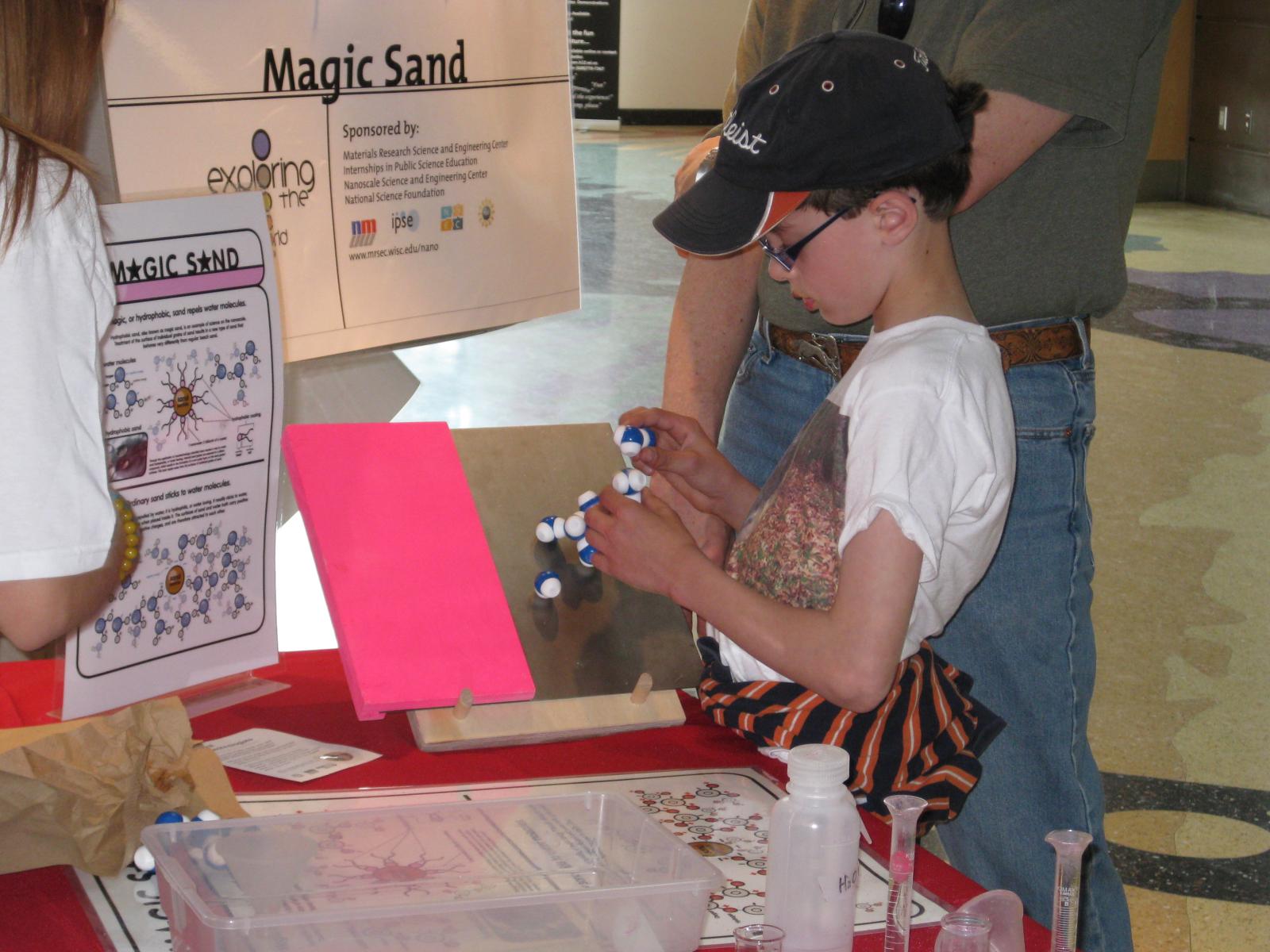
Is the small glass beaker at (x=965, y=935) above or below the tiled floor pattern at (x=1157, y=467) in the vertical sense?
above

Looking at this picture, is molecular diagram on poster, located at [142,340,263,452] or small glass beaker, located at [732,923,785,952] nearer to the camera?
small glass beaker, located at [732,923,785,952]

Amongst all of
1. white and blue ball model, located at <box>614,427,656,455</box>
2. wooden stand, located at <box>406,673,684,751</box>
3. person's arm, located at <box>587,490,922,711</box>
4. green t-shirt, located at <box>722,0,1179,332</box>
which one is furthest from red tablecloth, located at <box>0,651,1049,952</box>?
green t-shirt, located at <box>722,0,1179,332</box>

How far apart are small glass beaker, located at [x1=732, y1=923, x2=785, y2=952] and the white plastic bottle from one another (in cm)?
11

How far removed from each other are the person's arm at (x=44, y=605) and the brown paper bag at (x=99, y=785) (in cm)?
9

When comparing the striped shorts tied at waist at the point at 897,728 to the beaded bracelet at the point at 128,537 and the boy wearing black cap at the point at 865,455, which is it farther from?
the beaded bracelet at the point at 128,537

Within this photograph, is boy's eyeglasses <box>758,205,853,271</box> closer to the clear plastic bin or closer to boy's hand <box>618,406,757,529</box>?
boy's hand <box>618,406,757,529</box>

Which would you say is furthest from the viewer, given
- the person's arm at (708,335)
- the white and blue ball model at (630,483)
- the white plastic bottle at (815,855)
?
the person's arm at (708,335)

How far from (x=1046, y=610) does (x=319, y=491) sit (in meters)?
0.72

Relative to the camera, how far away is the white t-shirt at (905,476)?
1010mm

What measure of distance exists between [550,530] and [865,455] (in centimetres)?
37

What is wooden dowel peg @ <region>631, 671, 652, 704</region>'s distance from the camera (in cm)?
120

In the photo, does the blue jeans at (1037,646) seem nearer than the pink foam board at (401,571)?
No

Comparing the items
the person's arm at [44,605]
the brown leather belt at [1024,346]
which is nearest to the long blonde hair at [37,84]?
the person's arm at [44,605]

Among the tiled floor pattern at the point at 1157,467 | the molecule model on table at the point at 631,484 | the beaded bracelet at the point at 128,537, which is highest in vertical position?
the beaded bracelet at the point at 128,537
